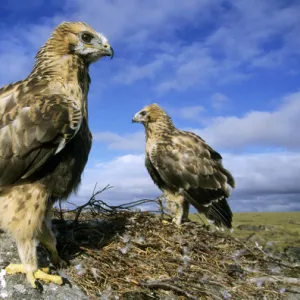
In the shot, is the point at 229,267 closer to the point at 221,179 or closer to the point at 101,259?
the point at 101,259

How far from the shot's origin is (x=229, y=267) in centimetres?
629

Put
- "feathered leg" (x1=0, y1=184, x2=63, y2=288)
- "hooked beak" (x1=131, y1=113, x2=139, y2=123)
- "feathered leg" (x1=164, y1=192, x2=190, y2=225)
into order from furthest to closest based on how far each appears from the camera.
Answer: "hooked beak" (x1=131, y1=113, x2=139, y2=123), "feathered leg" (x1=164, y1=192, x2=190, y2=225), "feathered leg" (x1=0, y1=184, x2=63, y2=288)

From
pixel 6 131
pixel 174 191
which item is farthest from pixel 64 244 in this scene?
pixel 174 191

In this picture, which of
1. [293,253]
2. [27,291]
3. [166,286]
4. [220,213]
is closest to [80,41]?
[27,291]

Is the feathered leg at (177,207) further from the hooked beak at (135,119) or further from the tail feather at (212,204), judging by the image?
the hooked beak at (135,119)

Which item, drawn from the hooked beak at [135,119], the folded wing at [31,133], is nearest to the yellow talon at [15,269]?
the folded wing at [31,133]

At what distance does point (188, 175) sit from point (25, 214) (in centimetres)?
461

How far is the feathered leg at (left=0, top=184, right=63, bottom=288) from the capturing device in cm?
455

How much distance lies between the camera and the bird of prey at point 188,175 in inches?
338

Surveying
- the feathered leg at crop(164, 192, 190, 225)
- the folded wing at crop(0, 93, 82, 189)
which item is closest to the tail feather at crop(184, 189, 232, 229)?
the feathered leg at crop(164, 192, 190, 225)

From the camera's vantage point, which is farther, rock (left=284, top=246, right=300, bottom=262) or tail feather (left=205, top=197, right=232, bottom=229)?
tail feather (left=205, top=197, right=232, bottom=229)

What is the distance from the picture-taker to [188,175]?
863 cm

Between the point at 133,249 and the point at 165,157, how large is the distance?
3016 millimetres

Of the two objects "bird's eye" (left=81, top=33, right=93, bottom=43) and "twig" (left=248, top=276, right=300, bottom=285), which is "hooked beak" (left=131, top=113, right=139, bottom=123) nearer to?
"bird's eye" (left=81, top=33, right=93, bottom=43)
